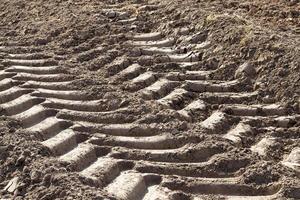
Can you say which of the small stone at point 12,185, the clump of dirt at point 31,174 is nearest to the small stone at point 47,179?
the clump of dirt at point 31,174

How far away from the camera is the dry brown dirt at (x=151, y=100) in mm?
3408

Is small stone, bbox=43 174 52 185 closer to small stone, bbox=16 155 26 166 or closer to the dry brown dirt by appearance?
the dry brown dirt

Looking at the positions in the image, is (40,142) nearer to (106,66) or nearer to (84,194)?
(84,194)

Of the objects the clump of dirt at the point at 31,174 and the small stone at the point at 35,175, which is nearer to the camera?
the clump of dirt at the point at 31,174

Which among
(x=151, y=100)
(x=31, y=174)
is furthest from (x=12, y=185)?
(x=151, y=100)

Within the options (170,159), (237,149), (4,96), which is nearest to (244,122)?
(237,149)

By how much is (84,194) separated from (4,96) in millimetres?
1581

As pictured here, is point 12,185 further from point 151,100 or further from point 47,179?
point 151,100

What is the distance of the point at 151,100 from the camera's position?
4.43m

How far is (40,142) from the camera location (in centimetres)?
371

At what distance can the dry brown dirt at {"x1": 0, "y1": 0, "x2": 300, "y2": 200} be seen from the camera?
341 centimetres

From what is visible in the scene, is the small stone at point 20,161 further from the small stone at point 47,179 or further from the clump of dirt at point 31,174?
the small stone at point 47,179

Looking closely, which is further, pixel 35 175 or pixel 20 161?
pixel 20 161

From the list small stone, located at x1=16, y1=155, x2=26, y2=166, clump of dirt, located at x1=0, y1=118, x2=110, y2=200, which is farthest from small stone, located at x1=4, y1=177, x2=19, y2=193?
small stone, located at x1=16, y1=155, x2=26, y2=166
